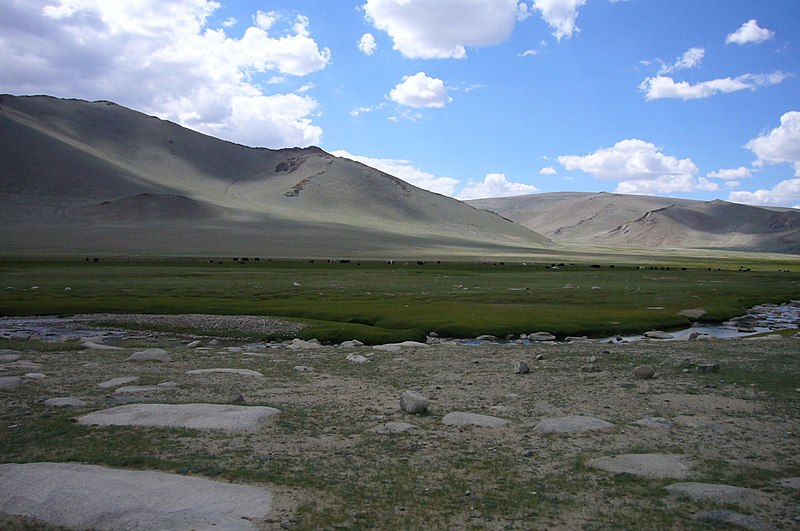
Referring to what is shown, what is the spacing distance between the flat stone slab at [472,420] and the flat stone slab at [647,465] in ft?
8.13

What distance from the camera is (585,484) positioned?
9.07 meters

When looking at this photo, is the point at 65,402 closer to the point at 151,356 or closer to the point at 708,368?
the point at 151,356

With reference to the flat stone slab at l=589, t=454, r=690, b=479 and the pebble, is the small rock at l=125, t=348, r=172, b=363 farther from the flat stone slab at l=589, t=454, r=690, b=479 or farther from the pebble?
the flat stone slab at l=589, t=454, r=690, b=479

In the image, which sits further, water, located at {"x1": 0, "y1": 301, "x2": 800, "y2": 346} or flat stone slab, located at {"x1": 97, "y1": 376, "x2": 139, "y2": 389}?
water, located at {"x1": 0, "y1": 301, "x2": 800, "y2": 346}

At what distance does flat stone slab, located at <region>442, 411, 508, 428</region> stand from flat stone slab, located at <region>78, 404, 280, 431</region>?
3.39m

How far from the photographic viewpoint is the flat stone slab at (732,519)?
7480mm

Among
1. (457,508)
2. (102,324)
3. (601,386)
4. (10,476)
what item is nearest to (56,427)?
(10,476)

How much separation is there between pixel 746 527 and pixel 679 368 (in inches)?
469

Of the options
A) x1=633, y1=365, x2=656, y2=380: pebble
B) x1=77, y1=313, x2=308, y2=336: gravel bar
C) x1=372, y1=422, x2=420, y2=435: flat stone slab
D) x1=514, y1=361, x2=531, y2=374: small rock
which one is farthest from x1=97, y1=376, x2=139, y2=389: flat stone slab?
x1=77, y1=313, x2=308, y2=336: gravel bar

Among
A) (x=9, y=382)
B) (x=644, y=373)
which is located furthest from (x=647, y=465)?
(x=9, y=382)

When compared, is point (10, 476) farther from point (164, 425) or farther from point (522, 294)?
point (522, 294)

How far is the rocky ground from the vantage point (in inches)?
318

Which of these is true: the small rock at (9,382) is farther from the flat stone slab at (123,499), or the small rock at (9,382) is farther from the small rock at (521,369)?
the small rock at (521,369)

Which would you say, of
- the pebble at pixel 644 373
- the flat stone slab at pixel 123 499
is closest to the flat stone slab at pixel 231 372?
the flat stone slab at pixel 123 499
